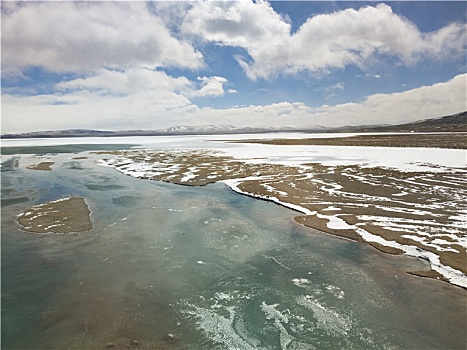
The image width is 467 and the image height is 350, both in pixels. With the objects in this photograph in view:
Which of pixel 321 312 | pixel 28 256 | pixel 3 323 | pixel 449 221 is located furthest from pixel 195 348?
pixel 449 221

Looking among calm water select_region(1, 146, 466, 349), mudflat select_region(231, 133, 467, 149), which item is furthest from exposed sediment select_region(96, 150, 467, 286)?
mudflat select_region(231, 133, 467, 149)

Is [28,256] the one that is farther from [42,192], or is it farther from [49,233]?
[42,192]

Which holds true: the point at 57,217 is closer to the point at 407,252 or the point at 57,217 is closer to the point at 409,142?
the point at 407,252

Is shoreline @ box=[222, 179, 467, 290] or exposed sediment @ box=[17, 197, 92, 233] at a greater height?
exposed sediment @ box=[17, 197, 92, 233]

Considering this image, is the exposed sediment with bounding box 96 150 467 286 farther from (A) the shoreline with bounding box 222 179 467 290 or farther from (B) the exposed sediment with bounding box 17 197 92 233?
(B) the exposed sediment with bounding box 17 197 92 233

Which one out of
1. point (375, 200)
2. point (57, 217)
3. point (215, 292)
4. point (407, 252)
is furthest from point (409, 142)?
point (57, 217)

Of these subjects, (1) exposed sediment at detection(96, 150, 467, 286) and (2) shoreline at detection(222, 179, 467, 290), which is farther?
(1) exposed sediment at detection(96, 150, 467, 286)
